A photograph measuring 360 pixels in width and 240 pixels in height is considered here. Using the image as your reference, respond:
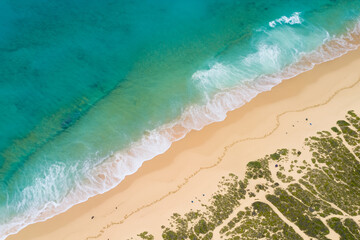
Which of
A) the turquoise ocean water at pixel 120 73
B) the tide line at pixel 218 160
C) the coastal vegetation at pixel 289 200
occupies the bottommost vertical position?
the coastal vegetation at pixel 289 200

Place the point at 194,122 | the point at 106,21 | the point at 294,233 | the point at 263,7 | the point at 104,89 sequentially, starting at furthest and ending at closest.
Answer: the point at 263,7
the point at 106,21
the point at 104,89
the point at 194,122
the point at 294,233

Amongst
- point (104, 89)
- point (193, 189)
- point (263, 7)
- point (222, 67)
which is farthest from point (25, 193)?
point (263, 7)

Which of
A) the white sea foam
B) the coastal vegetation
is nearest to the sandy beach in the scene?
the coastal vegetation

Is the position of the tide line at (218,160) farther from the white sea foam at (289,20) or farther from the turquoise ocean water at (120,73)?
the white sea foam at (289,20)

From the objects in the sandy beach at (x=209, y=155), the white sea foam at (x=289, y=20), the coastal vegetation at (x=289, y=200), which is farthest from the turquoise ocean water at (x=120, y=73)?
the coastal vegetation at (x=289, y=200)

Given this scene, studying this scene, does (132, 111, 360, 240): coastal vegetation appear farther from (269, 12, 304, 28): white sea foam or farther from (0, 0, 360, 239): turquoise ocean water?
(269, 12, 304, 28): white sea foam

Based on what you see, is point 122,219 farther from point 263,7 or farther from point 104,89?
point 263,7

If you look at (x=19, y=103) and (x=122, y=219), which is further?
(x=19, y=103)

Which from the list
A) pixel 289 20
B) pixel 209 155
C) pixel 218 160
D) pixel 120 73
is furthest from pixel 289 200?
pixel 289 20
